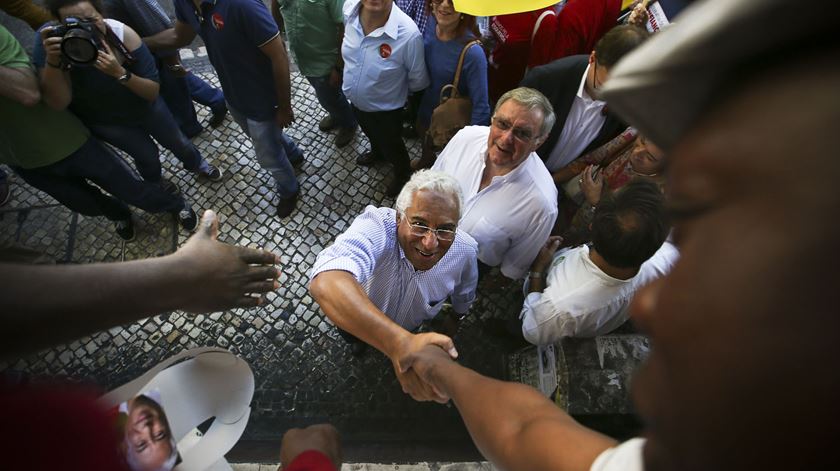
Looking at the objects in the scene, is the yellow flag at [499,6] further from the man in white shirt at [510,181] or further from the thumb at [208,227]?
the thumb at [208,227]

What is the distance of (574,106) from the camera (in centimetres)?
321

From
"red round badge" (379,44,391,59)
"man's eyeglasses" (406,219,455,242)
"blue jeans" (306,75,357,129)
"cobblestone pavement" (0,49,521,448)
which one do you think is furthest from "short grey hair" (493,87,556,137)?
"blue jeans" (306,75,357,129)

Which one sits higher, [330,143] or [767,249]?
[767,249]

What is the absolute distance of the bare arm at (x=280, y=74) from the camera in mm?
3326

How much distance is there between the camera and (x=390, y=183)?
4.67 m

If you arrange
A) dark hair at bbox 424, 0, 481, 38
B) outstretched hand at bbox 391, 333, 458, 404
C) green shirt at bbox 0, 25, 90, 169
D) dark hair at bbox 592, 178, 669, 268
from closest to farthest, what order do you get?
1. outstretched hand at bbox 391, 333, 458, 404
2. dark hair at bbox 592, 178, 669, 268
3. green shirt at bbox 0, 25, 90, 169
4. dark hair at bbox 424, 0, 481, 38

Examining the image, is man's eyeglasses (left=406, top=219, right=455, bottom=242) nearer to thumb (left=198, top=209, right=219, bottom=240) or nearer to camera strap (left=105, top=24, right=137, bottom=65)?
thumb (left=198, top=209, right=219, bottom=240)

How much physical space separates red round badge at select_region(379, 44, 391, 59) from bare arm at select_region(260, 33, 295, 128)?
734 millimetres

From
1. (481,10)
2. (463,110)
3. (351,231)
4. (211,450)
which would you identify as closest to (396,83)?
(463,110)

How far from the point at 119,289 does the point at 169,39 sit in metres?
3.65

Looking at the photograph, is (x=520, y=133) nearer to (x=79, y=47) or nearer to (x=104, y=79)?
(x=79, y=47)

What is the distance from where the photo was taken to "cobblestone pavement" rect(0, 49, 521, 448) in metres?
3.56

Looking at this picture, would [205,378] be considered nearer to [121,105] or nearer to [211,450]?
[211,450]

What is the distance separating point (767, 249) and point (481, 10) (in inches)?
106
